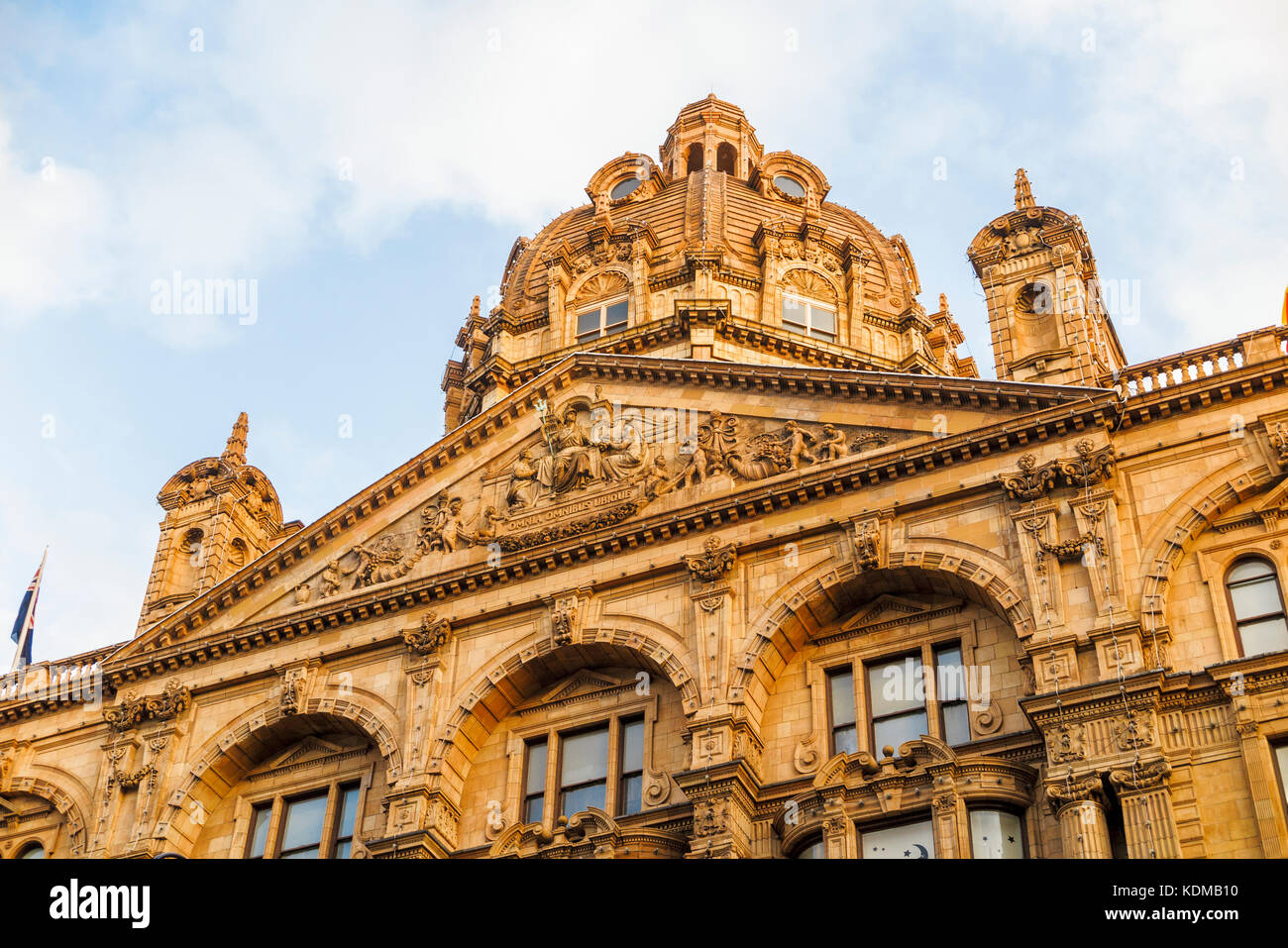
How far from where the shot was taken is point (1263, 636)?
91.1ft

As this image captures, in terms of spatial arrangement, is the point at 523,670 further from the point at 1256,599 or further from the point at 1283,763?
the point at 1283,763

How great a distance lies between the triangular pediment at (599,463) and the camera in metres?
32.5

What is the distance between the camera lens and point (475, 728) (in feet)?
109

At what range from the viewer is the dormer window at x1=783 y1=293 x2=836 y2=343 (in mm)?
51219

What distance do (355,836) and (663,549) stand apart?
26.8ft

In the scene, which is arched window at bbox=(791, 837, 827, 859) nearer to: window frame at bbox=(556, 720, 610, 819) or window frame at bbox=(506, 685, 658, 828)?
window frame at bbox=(506, 685, 658, 828)

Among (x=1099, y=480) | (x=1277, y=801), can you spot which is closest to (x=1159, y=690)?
(x=1277, y=801)

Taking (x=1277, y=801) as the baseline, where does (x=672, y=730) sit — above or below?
above

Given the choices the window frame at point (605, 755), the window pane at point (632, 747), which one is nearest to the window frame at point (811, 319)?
the window frame at point (605, 755)

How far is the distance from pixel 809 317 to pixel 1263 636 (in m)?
25.5

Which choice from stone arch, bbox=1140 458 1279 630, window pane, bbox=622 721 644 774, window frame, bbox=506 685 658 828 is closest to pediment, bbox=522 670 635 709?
window frame, bbox=506 685 658 828

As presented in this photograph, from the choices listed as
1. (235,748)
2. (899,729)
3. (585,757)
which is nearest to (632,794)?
(585,757)
